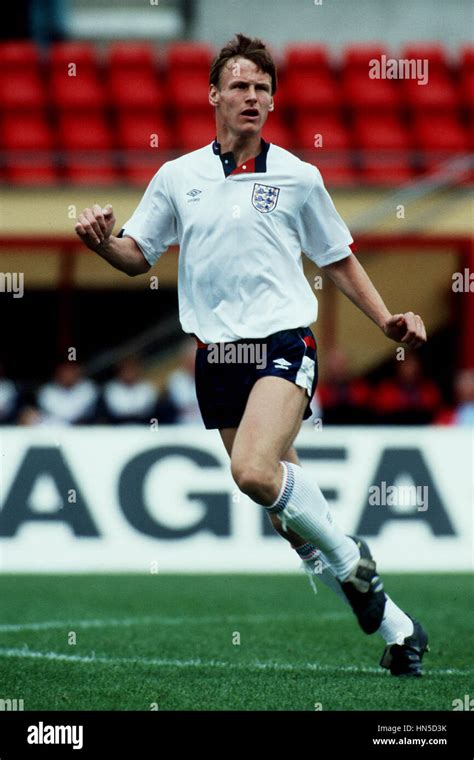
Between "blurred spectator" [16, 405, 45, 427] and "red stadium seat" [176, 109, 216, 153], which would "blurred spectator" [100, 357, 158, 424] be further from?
"red stadium seat" [176, 109, 216, 153]

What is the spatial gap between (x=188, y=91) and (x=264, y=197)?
12.1 meters

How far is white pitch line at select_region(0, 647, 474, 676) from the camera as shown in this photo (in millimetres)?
6156

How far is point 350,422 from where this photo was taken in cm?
1268

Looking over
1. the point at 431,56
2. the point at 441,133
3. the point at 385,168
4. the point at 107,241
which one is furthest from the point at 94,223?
the point at 431,56

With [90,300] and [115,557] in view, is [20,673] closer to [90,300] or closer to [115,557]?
[115,557]

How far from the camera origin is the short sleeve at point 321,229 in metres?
5.88

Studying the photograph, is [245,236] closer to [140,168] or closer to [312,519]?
[312,519]

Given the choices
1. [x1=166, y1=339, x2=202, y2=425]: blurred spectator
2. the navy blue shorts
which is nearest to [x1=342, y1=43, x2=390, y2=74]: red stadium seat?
[x1=166, y1=339, x2=202, y2=425]: blurred spectator

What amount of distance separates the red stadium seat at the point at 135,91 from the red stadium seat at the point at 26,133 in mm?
967

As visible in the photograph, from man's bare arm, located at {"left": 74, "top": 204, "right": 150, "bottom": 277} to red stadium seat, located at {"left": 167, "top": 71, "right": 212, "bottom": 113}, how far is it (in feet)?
38.3

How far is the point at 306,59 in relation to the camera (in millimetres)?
17750

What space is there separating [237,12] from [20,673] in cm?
1444

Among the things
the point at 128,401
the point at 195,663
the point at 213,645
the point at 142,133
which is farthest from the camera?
the point at 142,133

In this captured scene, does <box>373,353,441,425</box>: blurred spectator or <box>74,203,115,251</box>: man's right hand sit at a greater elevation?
<box>74,203,115,251</box>: man's right hand
